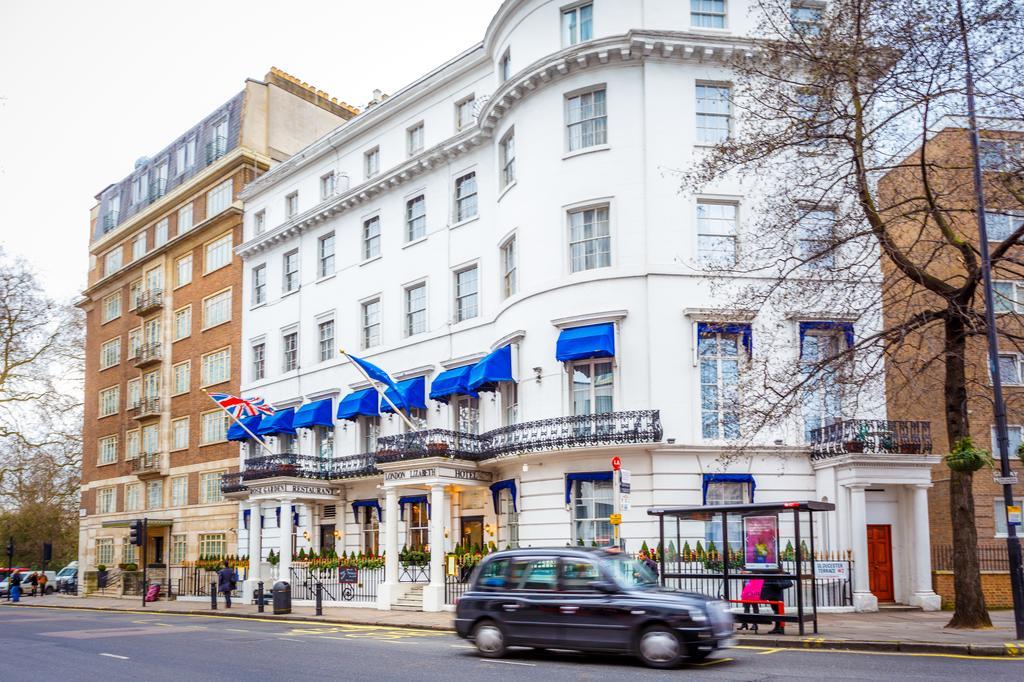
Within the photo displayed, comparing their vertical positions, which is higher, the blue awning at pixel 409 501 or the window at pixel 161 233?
the window at pixel 161 233

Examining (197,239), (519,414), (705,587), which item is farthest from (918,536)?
(197,239)

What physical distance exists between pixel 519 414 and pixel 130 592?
28.6 meters

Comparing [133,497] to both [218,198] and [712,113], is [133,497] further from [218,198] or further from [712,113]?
[712,113]

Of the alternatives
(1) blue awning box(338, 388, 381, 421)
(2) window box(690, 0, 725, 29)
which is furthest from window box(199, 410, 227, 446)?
(2) window box(690, 0, 725, 29)

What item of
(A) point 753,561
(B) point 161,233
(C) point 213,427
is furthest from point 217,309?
(A) point 753,561

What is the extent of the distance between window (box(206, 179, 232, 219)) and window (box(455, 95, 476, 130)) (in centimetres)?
1591

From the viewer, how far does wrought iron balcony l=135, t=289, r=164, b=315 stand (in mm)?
49938

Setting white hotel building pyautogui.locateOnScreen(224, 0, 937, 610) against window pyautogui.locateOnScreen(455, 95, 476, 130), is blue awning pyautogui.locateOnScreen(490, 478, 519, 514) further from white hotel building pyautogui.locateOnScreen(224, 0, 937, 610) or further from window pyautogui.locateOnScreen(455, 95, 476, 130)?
window pyautogui.locateOnScreen(455, 95, 476, 130)

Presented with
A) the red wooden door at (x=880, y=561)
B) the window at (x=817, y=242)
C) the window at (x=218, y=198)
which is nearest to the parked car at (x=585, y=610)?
the window at (x=817, y=242)

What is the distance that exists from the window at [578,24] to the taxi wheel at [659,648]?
18.8 meters

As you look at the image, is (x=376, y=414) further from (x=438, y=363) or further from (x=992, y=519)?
(x=992, y=519)

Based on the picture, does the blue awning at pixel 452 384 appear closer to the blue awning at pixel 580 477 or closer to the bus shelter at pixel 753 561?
the blue awning at pixel 580 477

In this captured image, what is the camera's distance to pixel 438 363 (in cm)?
3288

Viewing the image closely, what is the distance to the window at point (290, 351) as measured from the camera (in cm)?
4031
